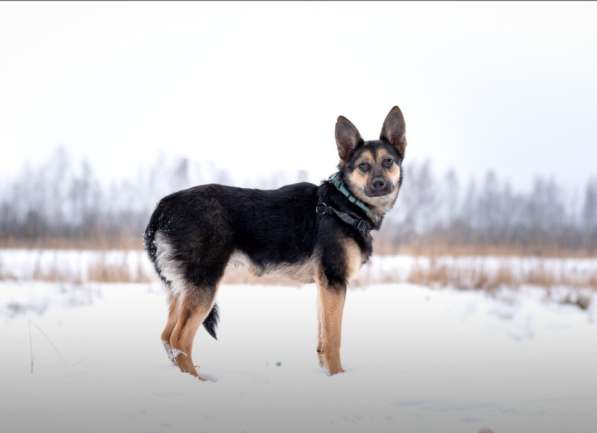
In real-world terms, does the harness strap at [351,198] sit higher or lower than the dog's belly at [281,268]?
higher

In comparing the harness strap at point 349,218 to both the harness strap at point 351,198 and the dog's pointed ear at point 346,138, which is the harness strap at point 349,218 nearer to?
the harness strap at point 351,198

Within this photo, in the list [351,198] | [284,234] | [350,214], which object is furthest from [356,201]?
[284,234]

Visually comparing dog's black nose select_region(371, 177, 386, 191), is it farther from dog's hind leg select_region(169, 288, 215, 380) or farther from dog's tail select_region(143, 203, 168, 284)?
dog's tail select_region(143, 203, 168, 284)

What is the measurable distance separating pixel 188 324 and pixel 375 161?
253 cm

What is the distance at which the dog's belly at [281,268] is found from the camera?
6.29 meters

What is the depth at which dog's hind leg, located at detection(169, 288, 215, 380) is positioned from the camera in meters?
5.93

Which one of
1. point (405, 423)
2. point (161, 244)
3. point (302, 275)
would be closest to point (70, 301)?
point (161, 244)

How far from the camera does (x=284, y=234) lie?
6332 millimetres

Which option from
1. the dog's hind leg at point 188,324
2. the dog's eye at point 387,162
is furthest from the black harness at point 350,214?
the dog's hind leg at point 188,324

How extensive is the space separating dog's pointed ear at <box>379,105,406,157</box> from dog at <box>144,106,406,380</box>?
1 cm

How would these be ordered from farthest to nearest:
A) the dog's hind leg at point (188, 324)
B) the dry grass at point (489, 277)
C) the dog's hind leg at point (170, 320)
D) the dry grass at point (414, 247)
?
1. the dry grass at point (414, 247)
2. the dry grass at point (489, 277)
3. the dog's hind leg at point (170, 320)
4. the dog's hind leg at point (188, 324)

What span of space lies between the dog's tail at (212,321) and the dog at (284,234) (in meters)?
0.01

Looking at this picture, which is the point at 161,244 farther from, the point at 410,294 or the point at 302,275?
the point at 410,294

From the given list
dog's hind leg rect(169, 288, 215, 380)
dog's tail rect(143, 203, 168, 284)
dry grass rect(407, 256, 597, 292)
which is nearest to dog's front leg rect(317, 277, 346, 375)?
dog's hind leg rect(169, 288, 215, 380)
